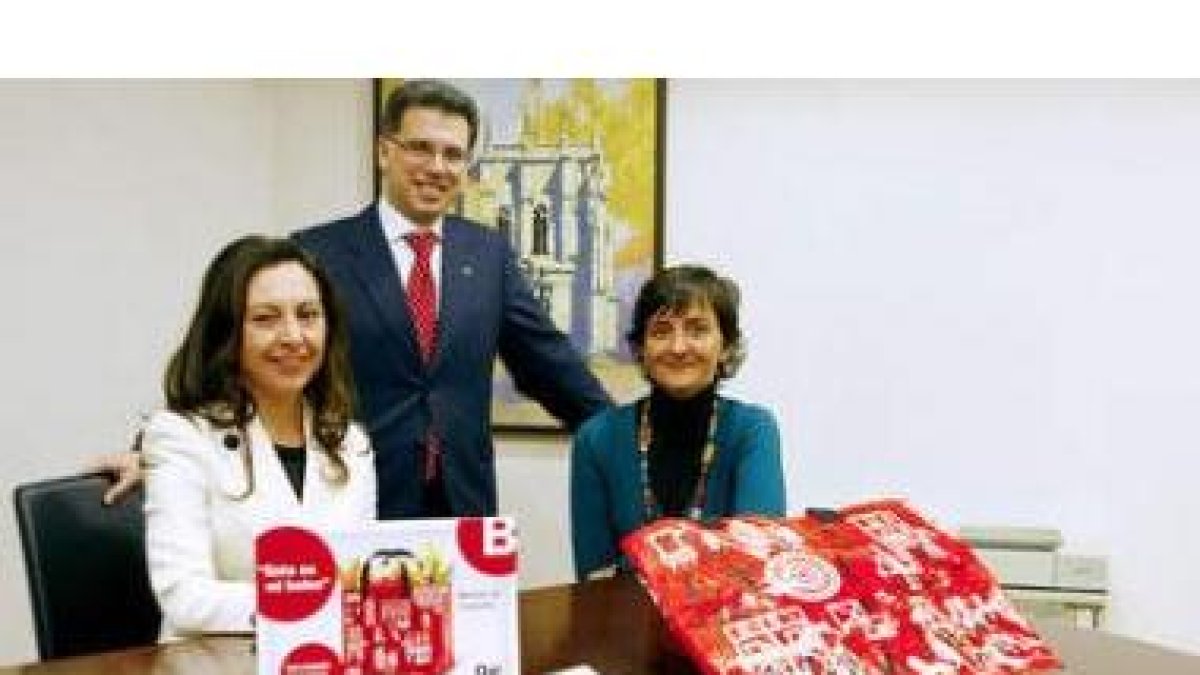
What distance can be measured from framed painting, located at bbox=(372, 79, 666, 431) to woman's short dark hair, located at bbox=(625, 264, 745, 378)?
2.95 feet

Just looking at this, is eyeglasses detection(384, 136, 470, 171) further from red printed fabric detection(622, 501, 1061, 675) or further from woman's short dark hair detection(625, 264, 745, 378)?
red printed fabric detection(622, 501, 1061, 675)

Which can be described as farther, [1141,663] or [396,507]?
[396,507]

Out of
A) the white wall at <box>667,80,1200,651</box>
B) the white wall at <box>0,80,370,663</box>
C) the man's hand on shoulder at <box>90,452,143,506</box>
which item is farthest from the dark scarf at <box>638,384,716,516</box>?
the white wall at <box>0,80,370,663</box>

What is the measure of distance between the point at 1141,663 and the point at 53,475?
6.96 ft

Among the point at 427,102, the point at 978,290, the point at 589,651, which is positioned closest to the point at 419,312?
the point at 427,102

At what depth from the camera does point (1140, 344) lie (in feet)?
9.30

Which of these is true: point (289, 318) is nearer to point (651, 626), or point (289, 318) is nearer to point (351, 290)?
point (351, 290)

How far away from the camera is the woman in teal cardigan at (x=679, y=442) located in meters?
2.06

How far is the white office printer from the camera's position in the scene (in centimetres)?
277

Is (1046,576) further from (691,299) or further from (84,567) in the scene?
(84,567)

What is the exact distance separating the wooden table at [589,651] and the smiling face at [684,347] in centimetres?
40

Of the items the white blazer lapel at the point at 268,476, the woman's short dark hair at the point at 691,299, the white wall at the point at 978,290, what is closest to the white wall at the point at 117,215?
the white blazer lapel at the point at 268,476

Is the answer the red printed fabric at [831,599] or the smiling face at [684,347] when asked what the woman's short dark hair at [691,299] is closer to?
the smiling face at [684,347]
